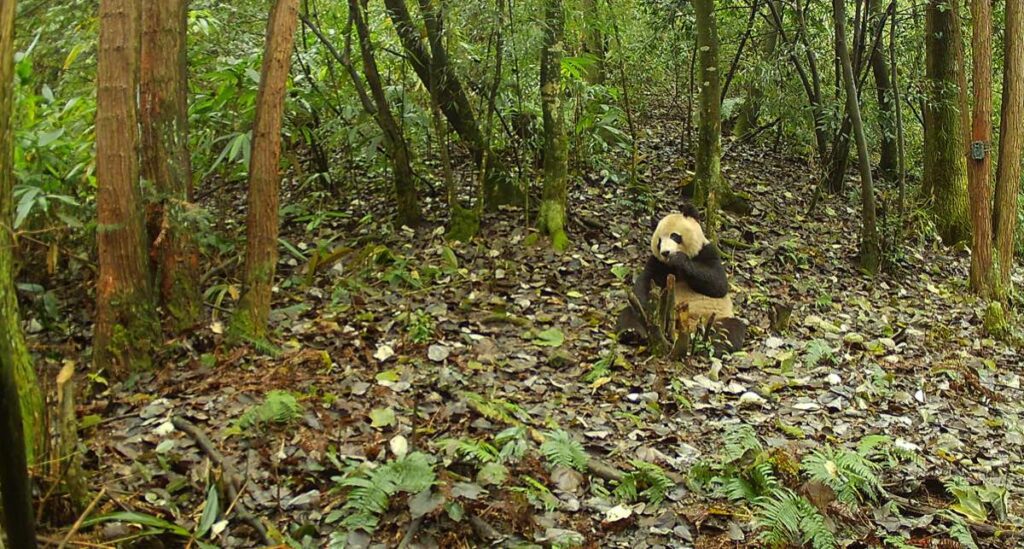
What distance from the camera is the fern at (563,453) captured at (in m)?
4.32

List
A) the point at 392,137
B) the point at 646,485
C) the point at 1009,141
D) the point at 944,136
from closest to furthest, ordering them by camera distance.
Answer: the point at 646,485 → the point at 392,137 → the point at 1009,141 → the point at 944,136

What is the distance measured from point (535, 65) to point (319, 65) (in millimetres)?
2303

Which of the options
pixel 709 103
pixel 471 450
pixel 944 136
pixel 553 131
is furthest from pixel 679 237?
pixel 944 136

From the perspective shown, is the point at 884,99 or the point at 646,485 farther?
the point at 884,99

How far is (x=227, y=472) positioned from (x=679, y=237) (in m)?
4.10

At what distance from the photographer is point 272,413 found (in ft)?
14.1

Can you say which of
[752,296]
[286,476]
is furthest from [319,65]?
[286,476]

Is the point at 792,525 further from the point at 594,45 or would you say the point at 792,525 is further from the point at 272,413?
the point at 594,45

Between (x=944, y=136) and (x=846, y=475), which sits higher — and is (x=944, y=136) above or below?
above

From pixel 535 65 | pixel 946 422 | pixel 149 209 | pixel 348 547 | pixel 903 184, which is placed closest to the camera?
pixel 348 547

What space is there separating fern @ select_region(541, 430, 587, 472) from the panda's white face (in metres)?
2.63

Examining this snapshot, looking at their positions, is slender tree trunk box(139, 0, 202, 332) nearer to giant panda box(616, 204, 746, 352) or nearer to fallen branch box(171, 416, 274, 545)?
fallen branch box(171, 416, 274, 545)

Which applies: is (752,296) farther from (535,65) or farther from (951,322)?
(535,65)

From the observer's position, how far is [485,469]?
406cm
